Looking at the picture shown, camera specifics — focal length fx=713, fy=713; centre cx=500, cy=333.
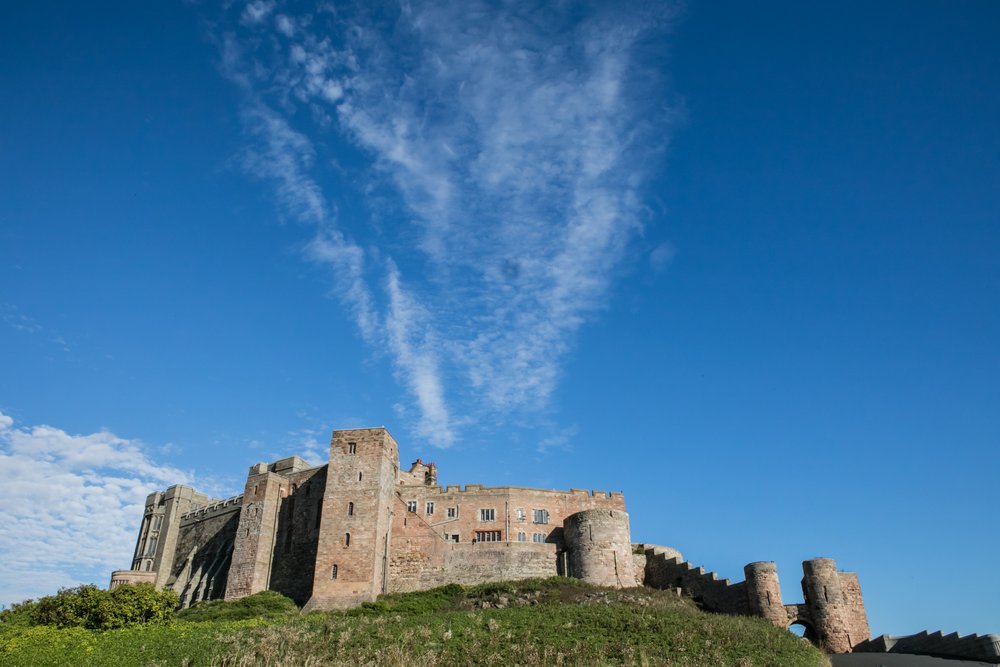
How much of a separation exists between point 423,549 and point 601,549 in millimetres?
12800

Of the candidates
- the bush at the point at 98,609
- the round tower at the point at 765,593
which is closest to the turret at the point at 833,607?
the round tower at the point at 765,593

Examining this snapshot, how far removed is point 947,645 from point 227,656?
118ft

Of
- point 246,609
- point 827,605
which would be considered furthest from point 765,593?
point 246,609

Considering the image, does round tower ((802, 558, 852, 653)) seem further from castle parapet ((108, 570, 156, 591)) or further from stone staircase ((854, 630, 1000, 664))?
castle parapet ((108, 570, 156, 591))

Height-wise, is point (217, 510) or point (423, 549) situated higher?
point (217, 510)

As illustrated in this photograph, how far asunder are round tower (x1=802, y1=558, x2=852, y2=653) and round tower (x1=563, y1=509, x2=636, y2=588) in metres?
12.3

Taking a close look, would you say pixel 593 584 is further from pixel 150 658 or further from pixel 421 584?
pixel 150 658

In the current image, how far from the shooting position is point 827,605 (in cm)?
4216

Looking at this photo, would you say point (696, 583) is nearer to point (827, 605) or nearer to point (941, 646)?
point (827, 605)

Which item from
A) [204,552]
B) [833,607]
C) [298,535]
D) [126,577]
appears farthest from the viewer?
[204,552]

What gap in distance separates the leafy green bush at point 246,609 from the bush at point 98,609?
4129 millimetres

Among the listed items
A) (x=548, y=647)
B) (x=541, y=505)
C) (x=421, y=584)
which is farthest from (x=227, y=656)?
(x=541, y=505)

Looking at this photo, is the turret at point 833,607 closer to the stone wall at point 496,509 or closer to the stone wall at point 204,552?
the stone wall at point 496,509

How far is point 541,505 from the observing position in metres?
59.3
